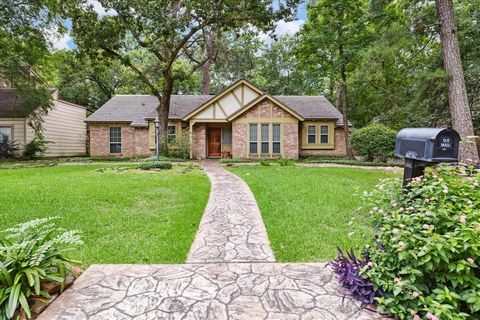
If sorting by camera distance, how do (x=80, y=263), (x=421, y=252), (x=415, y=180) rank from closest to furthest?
(x=421, y=252) < (x=415, y=180) < (x=80, y=263)

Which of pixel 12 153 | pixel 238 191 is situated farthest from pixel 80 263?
pixel 12 153

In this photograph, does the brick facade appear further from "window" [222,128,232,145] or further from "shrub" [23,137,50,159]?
"window" [222,128,232,145]

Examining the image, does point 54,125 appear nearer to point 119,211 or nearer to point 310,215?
point 119,211

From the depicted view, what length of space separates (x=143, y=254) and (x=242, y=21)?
13.4m

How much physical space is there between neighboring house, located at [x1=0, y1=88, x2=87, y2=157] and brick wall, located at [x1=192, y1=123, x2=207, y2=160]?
335 inches

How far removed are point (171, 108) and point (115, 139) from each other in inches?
175

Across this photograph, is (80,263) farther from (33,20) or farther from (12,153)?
(12,153)

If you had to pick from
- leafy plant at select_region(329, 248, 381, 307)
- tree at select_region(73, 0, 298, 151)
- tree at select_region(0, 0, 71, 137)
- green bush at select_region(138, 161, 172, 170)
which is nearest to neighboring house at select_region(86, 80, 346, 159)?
tree at select_region(0, 0, 71, 137)

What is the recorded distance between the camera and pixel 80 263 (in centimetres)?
345

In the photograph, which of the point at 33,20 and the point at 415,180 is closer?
the point at 415,180

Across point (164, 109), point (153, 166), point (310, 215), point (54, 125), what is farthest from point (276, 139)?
point (54, 125)

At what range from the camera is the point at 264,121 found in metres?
16.7

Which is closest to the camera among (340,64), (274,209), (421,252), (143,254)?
(421,252)

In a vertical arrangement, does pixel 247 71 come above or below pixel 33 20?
above
